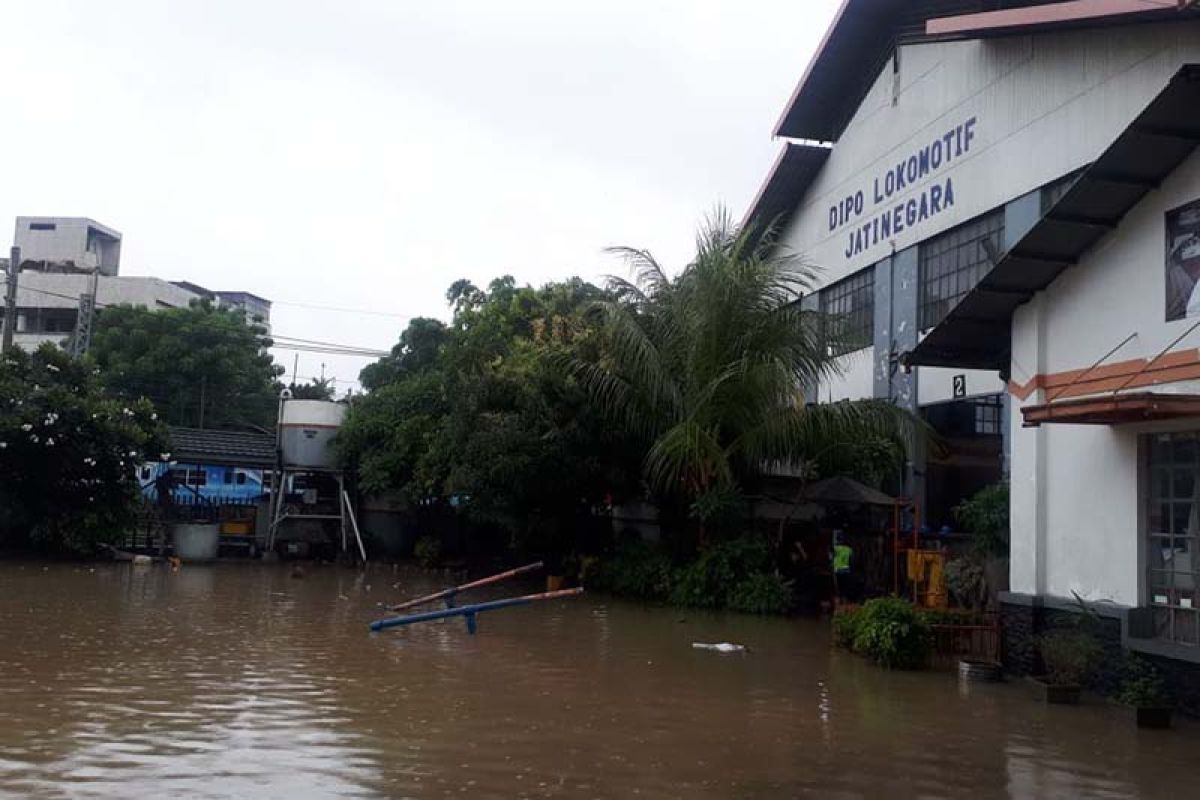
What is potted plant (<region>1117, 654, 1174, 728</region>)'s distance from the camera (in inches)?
380

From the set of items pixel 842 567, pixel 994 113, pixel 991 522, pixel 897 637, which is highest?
pixel 994 113

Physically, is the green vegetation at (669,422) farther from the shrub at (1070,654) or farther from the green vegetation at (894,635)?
the shrub at (1070,654)

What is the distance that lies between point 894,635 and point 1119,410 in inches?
167

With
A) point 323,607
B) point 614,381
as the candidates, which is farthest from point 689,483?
point 323,607

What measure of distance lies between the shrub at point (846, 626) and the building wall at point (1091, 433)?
2.18 meters

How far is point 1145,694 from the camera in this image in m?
10.0

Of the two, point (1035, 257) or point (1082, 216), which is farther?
point (1035, 257)

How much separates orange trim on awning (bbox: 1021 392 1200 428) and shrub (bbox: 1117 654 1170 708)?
2.23 metres

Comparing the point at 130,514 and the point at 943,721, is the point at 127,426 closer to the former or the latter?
the point at 130,514

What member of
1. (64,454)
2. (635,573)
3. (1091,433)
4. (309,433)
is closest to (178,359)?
(309,433)

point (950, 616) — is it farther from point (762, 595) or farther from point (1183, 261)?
point (762, 595)

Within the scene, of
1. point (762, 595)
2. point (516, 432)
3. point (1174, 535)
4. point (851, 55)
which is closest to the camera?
point (1174, 535)

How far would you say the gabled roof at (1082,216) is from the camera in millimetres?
9859

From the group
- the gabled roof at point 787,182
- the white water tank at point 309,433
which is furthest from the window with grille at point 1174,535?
the white water tank at point 309,433
